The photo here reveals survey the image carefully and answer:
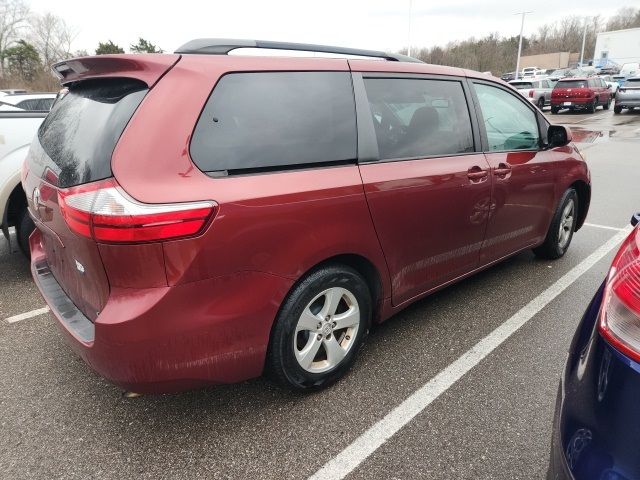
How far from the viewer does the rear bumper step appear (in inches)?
82.5

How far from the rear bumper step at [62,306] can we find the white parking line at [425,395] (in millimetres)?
1189

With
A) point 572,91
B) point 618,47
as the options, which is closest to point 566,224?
point 572,91

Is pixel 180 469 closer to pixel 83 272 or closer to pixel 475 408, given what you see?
pixel 83 272

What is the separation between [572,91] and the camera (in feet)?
74.8

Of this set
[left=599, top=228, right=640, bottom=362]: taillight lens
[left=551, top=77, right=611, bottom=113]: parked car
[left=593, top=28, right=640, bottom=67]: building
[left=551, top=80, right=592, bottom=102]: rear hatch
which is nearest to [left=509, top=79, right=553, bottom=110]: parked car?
[left=551, top=77, right=611, bottom=113]: parked car

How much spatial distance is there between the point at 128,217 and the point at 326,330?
3.88ft

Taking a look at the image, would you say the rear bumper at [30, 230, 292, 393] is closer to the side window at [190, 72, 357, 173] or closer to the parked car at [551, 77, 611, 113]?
the side window at [190, 72, 357, 173]

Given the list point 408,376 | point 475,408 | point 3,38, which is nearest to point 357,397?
point 408,376

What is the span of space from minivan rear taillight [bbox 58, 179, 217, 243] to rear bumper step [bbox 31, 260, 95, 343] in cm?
49

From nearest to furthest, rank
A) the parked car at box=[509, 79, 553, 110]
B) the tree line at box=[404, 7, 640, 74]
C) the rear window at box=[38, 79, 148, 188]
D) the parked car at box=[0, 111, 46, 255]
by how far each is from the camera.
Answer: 1. the rear window at box=[38, 79, 148, 188]
2. the parked car at box=[0, 111, 46, 255]
3. the parked car at box=[509, 79, 553, 110]
4. the tree line at box=[404, 7, 640, 74]

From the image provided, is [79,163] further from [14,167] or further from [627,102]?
[627,102]

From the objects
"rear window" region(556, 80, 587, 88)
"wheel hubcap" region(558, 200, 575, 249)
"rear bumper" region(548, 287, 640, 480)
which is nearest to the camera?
"rear bumper" region(548, 287, 640, 480)

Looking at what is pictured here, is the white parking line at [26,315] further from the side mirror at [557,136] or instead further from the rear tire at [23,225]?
the side mirror at [557,136]

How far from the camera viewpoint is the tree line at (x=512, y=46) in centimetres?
6478
